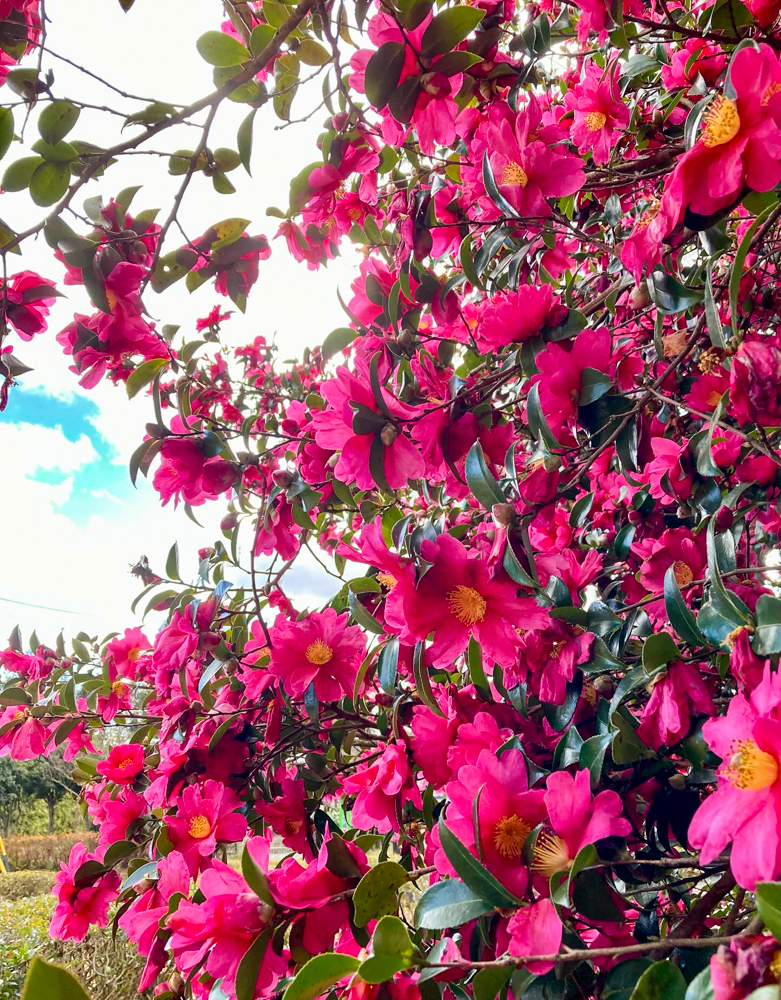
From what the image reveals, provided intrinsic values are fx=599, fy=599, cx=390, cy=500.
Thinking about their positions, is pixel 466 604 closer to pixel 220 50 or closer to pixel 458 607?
pixel 458 607

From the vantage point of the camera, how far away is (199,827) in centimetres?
82

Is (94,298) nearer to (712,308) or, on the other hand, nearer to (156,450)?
(156,450)

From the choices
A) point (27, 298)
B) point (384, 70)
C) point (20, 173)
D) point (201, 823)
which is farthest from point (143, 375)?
point (201, 823)

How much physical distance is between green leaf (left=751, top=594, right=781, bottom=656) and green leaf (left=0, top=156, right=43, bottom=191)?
79 cm

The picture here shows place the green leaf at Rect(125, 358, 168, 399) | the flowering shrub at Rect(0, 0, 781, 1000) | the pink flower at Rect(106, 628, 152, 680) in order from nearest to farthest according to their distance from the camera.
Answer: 1. the flowering shrub at Rect(0, 0, 781, 1000)
2. the green leaf at Rect(125, 358, 168, 399)
3. the pink flower at Rect(106, 628, 152, 680)

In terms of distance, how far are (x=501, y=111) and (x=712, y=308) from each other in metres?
0.45

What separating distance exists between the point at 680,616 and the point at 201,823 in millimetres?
680

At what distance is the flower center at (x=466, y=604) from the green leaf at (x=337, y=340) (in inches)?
17.4

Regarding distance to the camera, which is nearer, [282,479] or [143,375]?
[143,375]

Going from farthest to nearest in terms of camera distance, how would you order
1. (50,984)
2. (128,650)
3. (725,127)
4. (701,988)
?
(128,650), (725,127), (701,988), (50,984)

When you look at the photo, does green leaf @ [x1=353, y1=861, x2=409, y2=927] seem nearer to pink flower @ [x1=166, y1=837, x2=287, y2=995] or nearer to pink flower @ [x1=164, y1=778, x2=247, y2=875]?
pink flower @ [x1=166, y1=837, x2=287, y2=995]

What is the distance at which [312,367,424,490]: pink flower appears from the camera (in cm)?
65

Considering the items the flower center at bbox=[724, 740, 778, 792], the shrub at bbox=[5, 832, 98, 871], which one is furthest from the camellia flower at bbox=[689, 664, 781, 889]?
the shrub at bbox=[5, 832, 98, 871]

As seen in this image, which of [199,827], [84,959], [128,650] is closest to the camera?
[199,827]
